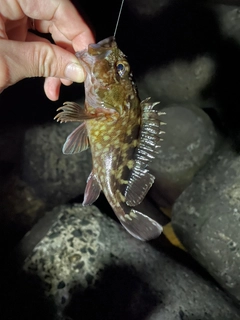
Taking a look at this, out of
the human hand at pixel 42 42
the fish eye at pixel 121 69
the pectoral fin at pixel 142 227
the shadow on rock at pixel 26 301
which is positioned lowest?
the shadow on rock at pixel 26 301

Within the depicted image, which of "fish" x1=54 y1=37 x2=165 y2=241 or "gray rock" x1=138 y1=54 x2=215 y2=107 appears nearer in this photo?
"fish" x1=54 y1=37 x2=165 y2=241

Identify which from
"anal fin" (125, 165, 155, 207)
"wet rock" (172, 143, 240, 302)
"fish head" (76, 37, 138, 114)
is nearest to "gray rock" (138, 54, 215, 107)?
"wet rock" (172, 143, 240, 302)

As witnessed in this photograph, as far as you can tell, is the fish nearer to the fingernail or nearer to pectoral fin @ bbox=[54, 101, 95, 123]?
pectoral fin @ bbox=[54, 101, 95, 123]

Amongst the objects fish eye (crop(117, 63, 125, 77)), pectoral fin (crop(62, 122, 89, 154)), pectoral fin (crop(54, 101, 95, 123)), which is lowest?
pectoral fin (crop(62, 122, 89, 154))

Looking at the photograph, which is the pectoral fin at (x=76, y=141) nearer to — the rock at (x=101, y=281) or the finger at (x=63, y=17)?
the finger at (x=63, y=17)

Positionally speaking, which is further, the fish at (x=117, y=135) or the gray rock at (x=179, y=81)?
the gray rock at (x=179, y=81)

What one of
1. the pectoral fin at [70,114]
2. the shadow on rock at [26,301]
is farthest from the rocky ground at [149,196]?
the pectoral fin at [70,114]

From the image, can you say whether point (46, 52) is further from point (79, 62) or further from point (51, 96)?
point (51, 96)
